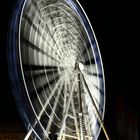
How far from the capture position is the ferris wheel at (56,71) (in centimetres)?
316

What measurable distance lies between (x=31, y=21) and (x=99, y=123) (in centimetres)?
138

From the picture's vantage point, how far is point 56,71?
375cm

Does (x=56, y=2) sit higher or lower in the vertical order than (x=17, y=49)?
higher

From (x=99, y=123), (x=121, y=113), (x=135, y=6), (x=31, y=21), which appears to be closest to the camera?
(x=99, y=123)

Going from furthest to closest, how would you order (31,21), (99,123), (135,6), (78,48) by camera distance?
(135,6) → (31,21) → (78,48) → (99,123)

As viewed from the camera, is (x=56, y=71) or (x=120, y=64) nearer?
(x=56, y=71)

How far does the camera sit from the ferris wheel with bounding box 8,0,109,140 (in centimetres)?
316

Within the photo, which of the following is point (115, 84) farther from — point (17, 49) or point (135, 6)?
point (17, 49)

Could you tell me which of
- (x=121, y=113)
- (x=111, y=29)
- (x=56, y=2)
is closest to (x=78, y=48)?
(x=56, y=2)

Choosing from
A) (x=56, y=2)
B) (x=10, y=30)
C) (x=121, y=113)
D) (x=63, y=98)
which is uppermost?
(x=56, y=2)

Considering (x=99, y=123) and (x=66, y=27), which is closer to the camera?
(x=99, y=123)

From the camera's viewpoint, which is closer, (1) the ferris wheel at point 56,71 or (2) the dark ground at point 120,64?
(1) the ferris wheel at point 56,71

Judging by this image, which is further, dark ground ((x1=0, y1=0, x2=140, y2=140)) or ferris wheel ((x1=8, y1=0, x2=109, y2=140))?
dark ground ((x1=0, y1=0, x2=140, y2=140))

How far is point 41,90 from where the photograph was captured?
3.67 meters
